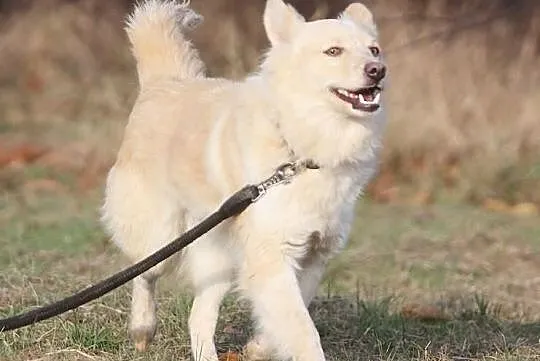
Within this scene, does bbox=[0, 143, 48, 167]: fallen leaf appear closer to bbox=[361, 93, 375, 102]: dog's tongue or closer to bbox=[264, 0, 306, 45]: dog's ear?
bbox=[264, 0, 306, 45]: dog's ear

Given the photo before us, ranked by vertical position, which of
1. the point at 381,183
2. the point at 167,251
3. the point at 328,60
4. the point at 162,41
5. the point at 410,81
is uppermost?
the point at 410,81

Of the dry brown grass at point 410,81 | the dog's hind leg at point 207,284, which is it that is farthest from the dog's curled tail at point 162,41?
the dry brown grass at point 410,81

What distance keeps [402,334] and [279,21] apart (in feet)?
5.41

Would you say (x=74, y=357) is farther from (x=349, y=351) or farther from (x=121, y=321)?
(x=349, y=351)

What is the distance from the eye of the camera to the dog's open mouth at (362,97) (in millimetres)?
4500

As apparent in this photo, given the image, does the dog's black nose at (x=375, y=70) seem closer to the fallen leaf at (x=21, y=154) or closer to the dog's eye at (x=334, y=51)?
the dog's eye at (x=334, y=51)

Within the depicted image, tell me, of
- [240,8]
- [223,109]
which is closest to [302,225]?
[223,109]

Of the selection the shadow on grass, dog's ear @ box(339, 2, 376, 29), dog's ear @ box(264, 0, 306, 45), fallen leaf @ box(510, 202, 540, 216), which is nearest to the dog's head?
dog's ear @ box(264, 0, 306, 45)

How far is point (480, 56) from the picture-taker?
1184 centimetres

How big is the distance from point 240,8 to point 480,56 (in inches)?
175

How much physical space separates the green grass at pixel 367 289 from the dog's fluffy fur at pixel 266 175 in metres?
0.35

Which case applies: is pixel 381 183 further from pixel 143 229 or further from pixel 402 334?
pixel 143 229

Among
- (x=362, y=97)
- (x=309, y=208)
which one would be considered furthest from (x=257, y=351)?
(x=362, y=97)

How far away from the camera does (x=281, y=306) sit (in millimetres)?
4516
